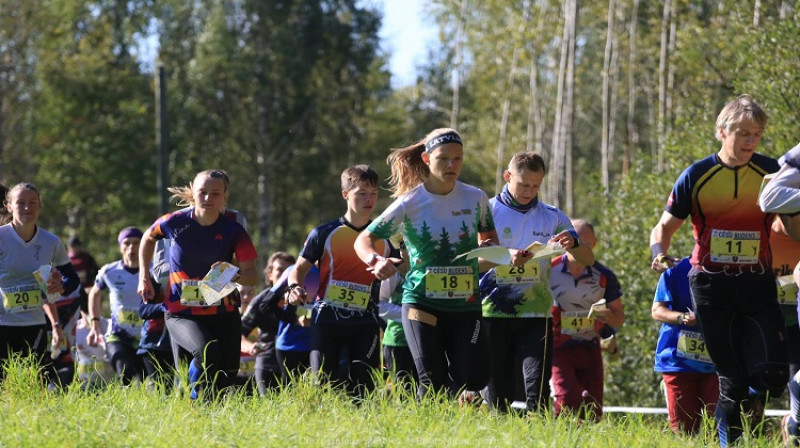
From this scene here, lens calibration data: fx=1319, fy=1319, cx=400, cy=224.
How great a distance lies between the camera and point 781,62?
15867 mm

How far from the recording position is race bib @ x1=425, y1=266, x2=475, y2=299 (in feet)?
25.9

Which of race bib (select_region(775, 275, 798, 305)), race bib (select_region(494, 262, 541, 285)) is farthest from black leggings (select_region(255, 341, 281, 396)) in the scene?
race bib (select_region(775, 275, 798, 305))

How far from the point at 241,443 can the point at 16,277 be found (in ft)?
14.1

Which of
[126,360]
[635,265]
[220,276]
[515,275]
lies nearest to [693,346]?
[515,275]

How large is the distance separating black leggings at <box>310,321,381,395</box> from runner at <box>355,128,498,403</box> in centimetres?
124

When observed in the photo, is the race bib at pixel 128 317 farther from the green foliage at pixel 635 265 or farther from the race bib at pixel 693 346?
the green foliage at pixel 635 265

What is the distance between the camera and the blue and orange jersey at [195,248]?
9.03 m

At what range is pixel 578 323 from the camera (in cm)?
1028

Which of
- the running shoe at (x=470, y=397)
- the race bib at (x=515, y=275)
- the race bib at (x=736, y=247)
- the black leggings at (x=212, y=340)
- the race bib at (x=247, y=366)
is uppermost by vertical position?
the race bib at (x=736, y=247)

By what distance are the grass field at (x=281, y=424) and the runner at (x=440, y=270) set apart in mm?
277

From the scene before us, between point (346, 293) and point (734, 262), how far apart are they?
9.76ft

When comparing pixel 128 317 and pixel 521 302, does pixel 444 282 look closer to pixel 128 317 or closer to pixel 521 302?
pixel 521 302

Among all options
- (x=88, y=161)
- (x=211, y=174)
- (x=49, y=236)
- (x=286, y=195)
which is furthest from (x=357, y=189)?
(x=286, y=195)

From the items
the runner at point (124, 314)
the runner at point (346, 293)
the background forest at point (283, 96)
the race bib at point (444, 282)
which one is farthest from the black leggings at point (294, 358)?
the background forest at point (283, 96)
